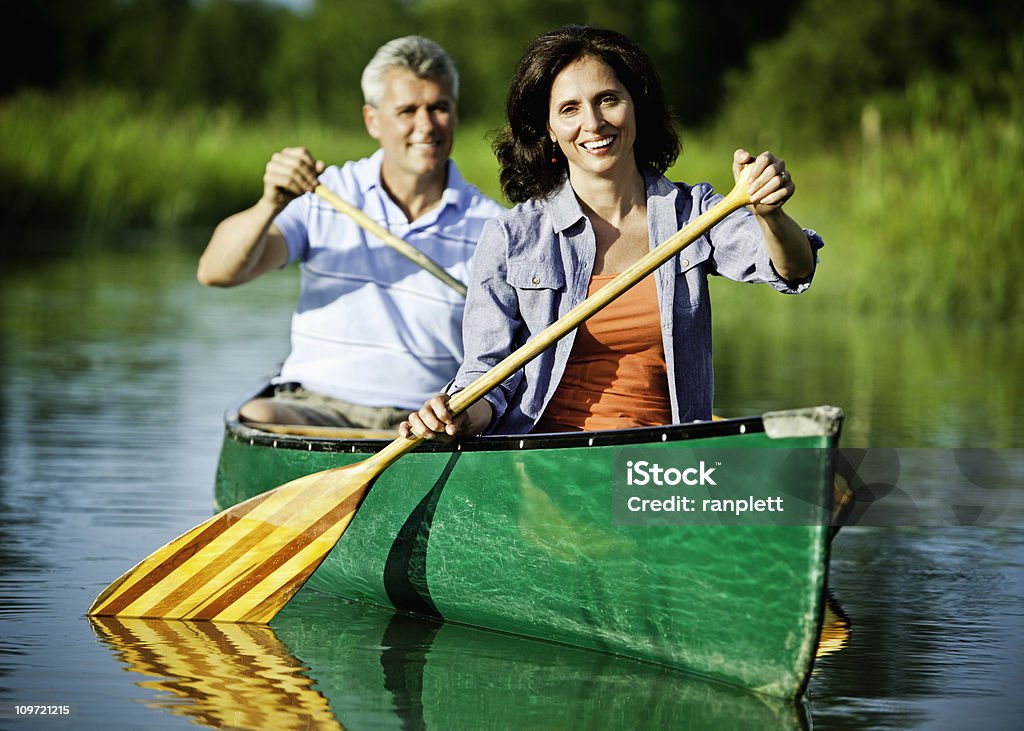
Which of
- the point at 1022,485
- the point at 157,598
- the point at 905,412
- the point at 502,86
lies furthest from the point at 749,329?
the point at 502,86

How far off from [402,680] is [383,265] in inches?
67.4

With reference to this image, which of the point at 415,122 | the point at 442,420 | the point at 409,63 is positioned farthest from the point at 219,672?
the point at 409,63

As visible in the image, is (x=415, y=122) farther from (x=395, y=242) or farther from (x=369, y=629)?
(x=369, y=629)

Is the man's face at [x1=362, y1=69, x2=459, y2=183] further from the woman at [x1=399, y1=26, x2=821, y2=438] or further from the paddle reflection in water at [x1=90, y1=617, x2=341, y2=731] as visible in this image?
the paddle reflection in water at [x1=90, y1=617, x2=341, y2=731]

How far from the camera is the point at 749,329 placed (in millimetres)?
11656

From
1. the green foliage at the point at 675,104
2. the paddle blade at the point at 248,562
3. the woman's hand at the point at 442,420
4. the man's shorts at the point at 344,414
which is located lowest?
the paddle blade at the point at 248,562

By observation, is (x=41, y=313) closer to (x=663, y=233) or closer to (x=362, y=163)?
(x=362, y=163)

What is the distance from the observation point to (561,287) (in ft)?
12.2

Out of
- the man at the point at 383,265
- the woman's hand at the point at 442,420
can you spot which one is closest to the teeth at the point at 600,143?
the woman's hand at the point at 442,420

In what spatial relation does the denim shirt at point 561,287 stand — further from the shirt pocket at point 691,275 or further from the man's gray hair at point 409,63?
the man's gray hair at point 409,63

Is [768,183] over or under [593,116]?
under

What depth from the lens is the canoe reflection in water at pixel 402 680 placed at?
328 centimetres

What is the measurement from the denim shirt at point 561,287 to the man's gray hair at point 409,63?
134 centimetres

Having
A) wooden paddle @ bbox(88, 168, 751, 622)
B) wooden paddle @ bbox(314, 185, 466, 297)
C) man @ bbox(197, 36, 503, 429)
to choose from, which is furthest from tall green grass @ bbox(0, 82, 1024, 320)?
wooden paddle @ bbox(88, 168, 751, 622)
